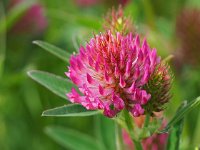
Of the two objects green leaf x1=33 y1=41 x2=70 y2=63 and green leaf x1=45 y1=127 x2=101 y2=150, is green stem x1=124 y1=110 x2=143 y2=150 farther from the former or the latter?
green leaf x1=45 y1=127 x2=101 y2=150

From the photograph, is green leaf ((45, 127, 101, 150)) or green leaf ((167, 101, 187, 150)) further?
green leaf ((45, 127, 101, 150))

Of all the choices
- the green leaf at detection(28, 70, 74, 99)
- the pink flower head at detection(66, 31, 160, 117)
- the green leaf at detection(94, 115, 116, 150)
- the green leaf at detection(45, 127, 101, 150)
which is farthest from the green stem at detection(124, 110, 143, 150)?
the green leaf at detection(45, 127, 101, 150)

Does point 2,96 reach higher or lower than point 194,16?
lower

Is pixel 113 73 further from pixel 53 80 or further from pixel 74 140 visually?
pixel 74 140

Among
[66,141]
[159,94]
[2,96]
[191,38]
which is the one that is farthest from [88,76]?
[2,96]

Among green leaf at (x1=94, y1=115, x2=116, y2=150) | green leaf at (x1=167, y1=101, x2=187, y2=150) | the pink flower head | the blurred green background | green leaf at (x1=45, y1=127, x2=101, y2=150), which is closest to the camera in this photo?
the pink flower head

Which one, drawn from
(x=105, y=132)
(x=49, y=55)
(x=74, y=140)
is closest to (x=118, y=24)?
(x=105, y=132)

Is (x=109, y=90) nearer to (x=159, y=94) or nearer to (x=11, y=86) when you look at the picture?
(x=159, y=94)
